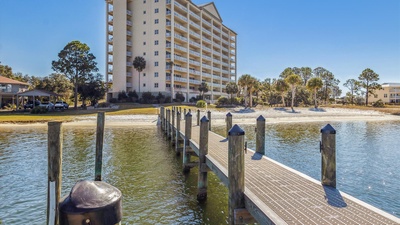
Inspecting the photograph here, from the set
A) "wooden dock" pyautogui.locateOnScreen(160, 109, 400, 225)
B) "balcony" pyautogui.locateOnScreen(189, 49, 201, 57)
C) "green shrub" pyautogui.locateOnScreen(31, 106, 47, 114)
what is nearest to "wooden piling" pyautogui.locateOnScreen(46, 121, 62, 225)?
"wooden dock" pyautogui.locateOnScreen(160, 109, 400, 225)

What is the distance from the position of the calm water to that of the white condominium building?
50169mm

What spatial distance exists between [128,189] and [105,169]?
350cm

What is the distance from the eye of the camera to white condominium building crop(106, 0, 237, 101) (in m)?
68.8

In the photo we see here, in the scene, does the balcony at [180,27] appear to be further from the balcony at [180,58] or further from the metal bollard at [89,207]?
the metal bollard at [89,207]

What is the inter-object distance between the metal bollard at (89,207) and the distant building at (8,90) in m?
60.2

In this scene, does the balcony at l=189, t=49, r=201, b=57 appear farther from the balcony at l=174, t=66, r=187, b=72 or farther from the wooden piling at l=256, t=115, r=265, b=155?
the wooden piling at l=256, t=115, r=265, b=155

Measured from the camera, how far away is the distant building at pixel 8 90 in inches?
2114

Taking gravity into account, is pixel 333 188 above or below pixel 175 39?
below

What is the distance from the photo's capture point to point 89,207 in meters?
3.16

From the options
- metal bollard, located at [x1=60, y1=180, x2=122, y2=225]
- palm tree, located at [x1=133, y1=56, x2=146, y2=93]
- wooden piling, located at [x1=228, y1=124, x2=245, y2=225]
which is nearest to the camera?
metal bollard, located at [x1=60, y1=180, x2=122, y2=225]

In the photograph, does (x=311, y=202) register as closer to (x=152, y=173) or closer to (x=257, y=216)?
(x=257, y=216)

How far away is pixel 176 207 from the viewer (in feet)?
28.3

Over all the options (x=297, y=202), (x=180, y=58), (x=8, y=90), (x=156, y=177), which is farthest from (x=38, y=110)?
(x=297, y=202)

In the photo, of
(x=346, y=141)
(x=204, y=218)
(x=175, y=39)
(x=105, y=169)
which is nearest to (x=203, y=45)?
(x=175, y=39)
